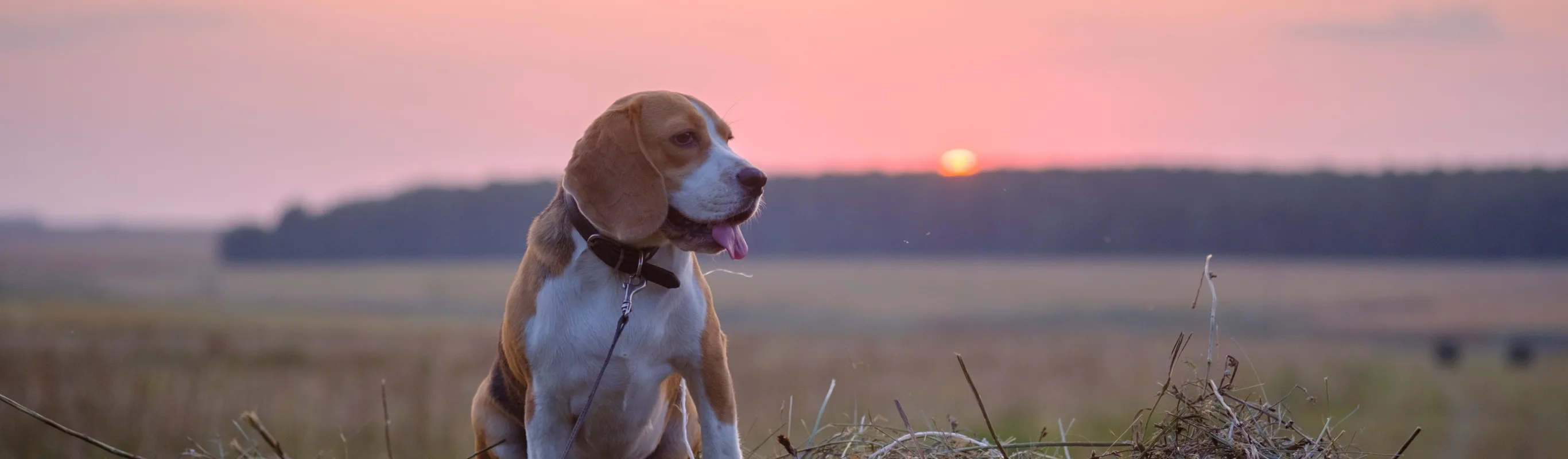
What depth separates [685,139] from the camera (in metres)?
4.92

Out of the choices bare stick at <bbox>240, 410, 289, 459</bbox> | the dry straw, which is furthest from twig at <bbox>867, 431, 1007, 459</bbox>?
bare stick at <bbox>240, 410, 289, 459</bbox>

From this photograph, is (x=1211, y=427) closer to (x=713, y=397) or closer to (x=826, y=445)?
(x=826, y=445)

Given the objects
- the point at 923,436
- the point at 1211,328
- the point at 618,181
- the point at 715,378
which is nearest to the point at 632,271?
the point at 618,181

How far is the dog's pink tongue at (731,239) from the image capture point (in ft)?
15.5

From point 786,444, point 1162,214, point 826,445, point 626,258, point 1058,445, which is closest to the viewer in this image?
point 626,258

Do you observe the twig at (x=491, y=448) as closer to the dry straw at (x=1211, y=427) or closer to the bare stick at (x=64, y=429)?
the dry straw at (x=1211, y=427)

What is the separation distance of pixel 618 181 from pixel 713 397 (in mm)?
1011

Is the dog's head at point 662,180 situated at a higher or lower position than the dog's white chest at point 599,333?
higher

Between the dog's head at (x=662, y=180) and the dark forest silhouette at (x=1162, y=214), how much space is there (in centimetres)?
3398

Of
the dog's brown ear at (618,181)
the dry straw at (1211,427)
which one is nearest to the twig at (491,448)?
the dry straw at (1211,427)

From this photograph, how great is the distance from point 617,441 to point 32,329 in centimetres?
2496

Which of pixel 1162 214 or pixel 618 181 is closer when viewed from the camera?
pixel 618 181

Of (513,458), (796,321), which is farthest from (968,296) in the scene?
(513,458)

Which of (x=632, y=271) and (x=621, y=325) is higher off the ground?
(x=632, y=271)
